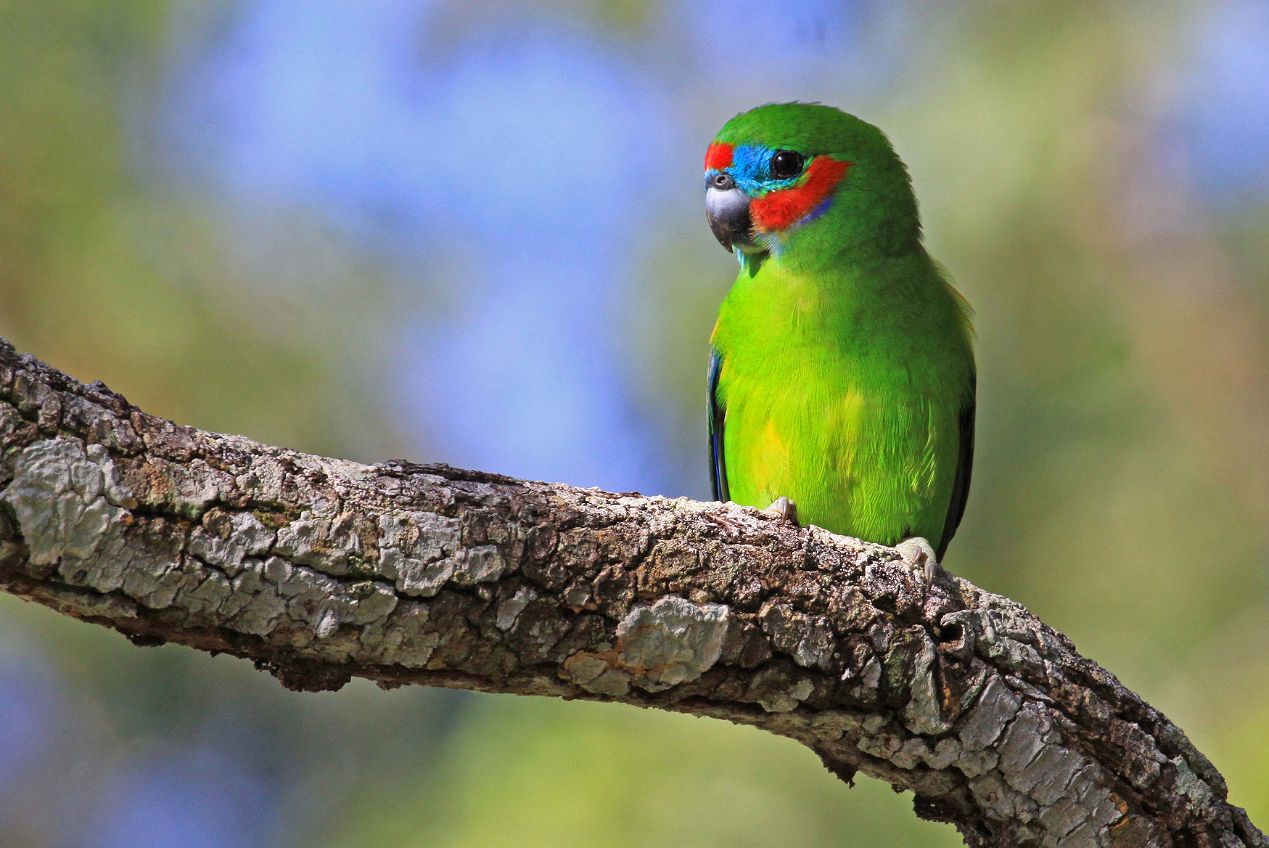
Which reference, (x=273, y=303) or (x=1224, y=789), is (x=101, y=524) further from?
(x=273, y=303)

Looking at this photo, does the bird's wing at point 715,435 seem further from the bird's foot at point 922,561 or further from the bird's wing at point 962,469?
the bird's foot at point 922,561

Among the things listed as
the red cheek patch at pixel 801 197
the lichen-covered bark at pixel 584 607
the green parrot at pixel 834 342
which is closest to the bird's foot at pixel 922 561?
the lichen-covered bark at pixel 584 607

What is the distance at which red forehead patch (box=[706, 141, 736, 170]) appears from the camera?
4.09 m

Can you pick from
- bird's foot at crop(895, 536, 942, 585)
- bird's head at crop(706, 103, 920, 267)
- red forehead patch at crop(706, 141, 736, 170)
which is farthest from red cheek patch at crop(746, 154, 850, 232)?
bird's foot at crop(895, 536, 942, 585)

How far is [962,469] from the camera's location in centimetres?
412

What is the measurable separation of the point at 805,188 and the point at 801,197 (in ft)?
0.12

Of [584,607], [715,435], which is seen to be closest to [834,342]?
[715,435]

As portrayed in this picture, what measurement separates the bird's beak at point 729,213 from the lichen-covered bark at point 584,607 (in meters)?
1.72

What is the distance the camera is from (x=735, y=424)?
3.80 m

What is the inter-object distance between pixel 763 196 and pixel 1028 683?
2.01m

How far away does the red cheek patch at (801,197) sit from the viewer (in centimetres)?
396

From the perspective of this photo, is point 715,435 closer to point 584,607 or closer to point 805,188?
point 805,188

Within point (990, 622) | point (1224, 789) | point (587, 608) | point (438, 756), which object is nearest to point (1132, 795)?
point (1224, 789)

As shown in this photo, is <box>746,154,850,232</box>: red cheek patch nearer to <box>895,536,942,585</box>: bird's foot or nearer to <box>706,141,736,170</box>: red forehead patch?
<box>706,141,736,170</box>: red forehead patch
